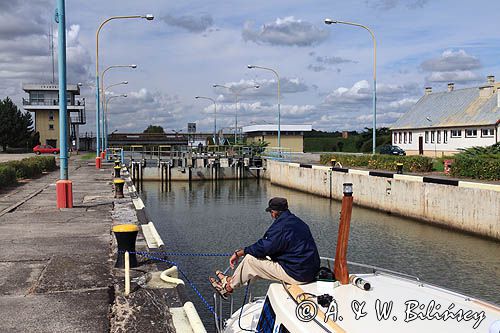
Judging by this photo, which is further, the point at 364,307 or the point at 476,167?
the point at 476,167

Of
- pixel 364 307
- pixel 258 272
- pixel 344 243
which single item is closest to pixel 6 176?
pixel 258 272

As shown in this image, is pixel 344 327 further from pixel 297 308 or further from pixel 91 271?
pixel 91 271

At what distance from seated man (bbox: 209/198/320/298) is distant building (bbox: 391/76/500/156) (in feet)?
153

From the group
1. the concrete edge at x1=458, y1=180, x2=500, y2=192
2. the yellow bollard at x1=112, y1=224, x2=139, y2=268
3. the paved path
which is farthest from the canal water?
the paved path

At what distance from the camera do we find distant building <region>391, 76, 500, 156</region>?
5103 cm

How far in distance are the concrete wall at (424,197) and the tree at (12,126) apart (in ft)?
189

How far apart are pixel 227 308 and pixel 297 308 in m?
6.26

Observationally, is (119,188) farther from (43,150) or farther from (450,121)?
(43,150)

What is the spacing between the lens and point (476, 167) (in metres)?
28.0

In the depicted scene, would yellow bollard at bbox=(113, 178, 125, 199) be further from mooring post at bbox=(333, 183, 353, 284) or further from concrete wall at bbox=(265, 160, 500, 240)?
mooring post at bbox=(333, 183, 353, 284)

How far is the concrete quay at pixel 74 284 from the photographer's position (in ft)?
24.6

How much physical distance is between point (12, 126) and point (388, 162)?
209ft

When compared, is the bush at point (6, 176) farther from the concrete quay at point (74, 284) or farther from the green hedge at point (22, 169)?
the concrete quay at point (74, 284)

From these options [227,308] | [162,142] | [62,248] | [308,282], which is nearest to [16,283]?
[62,248]
